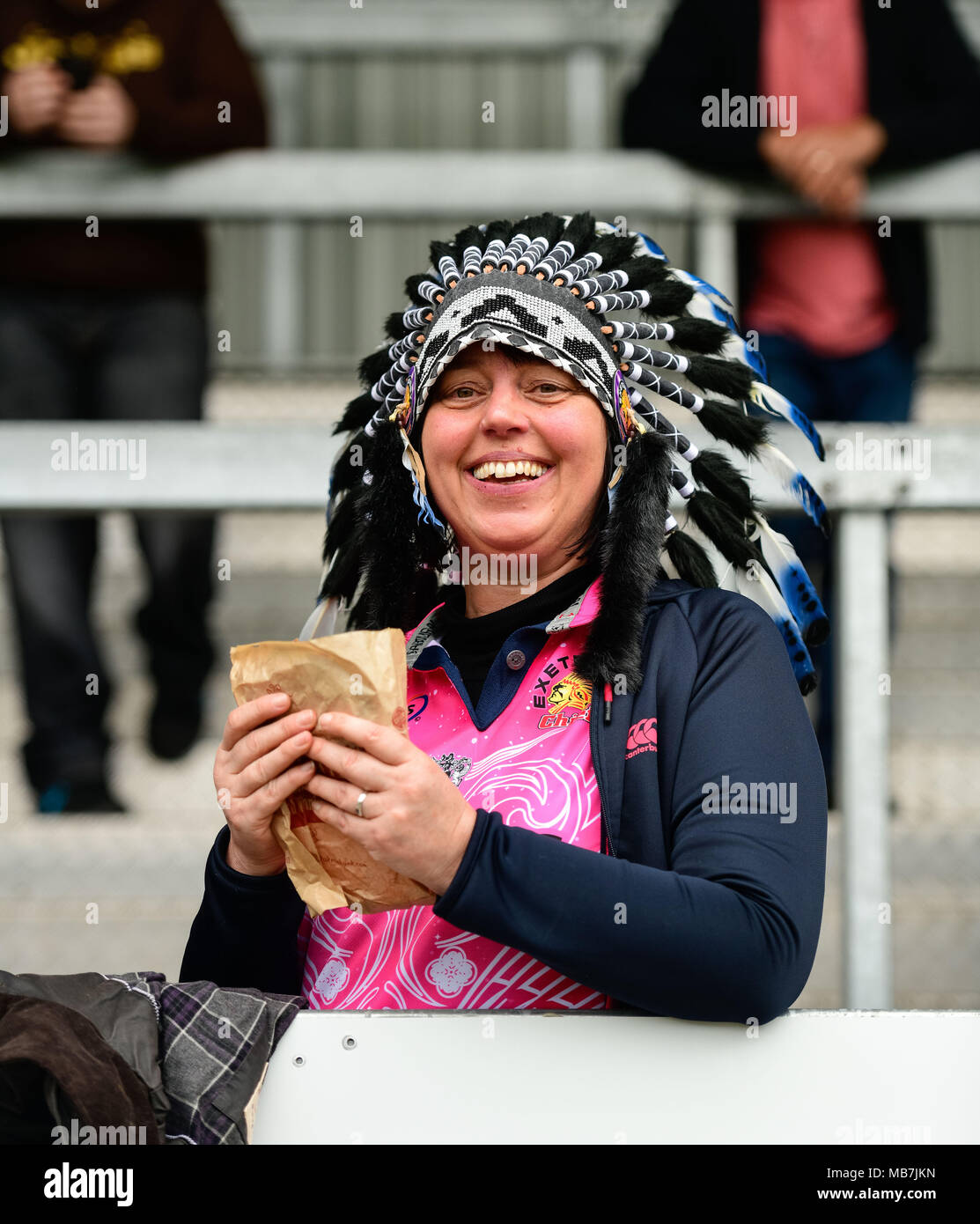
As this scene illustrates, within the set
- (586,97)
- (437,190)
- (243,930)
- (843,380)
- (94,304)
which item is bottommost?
(243,930)

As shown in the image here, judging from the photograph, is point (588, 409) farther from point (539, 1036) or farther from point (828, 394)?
point (828, 394)

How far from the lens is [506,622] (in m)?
1.98

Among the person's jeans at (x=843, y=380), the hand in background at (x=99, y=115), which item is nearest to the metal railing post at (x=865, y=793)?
the person's jeans at (x=843, y=380)

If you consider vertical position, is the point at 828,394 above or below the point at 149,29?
below

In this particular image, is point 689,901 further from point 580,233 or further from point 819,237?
point 819,237

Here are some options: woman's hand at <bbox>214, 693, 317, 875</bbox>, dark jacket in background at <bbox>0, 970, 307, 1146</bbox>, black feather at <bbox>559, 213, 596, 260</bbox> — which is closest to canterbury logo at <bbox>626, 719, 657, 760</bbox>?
woman's hand at <bbox>214, 693, 317, 875</bbox>

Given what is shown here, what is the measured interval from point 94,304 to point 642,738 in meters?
2.23

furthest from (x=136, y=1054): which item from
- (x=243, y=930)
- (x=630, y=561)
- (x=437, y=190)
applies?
(x=437, y=190)

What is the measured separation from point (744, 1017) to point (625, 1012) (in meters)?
0.14

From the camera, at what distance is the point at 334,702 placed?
1561 mm

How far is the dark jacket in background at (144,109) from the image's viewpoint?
3.42m

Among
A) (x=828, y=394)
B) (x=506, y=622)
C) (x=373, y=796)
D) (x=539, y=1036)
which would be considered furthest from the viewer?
(x=828, y=394)

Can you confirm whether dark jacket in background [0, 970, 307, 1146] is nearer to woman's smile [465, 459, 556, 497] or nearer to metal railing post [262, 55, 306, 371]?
A: woman's smile [465, 459, 556, 497]

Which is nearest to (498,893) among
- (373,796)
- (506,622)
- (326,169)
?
(373,796)
